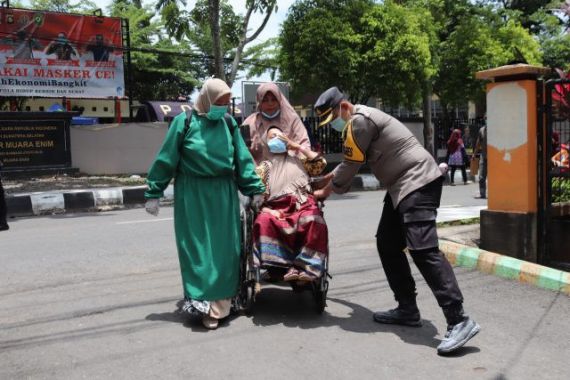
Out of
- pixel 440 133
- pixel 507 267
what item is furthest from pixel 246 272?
pixel 440 133

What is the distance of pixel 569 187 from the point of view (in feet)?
21.2

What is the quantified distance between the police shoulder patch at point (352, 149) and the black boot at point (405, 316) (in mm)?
1085

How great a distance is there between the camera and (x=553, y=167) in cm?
594

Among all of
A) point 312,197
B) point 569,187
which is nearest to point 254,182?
point 312,197

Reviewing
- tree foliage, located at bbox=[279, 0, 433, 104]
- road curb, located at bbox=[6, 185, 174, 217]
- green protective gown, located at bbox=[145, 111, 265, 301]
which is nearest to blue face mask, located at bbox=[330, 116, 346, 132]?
green protective gown, located at bbox=[145, 111, 265, 301]

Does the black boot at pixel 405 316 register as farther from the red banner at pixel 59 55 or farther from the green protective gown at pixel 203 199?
the red banner at pixel 59 55

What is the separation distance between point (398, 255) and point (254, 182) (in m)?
1.12

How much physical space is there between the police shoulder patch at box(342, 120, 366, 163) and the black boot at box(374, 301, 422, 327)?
1085mm

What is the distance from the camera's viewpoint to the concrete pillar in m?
5.88

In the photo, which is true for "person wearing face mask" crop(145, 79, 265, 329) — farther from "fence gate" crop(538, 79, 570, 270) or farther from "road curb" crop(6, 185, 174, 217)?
"road curb" crop(6, 185, 174, 217)

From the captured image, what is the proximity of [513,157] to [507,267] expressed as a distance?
45.1 inches

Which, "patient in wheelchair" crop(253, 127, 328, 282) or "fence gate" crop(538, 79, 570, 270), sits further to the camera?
"fence gate" crop(538, 79, 570, 270)

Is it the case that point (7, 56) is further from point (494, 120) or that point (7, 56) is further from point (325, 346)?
point (325, 346)

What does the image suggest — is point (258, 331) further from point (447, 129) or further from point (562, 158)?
point (447, 129)
